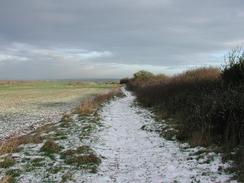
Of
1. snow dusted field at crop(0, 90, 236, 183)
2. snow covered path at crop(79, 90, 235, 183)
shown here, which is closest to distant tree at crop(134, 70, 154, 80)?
snow dusted field at crop(0, 90, 236, 183)

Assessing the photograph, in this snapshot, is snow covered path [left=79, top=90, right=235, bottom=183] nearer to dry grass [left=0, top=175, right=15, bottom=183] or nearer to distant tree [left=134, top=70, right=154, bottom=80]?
dry grass [left=0, top=175, right=15, bottom=183]

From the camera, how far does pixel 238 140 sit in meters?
10.5

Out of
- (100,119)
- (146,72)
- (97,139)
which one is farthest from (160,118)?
(146,72)

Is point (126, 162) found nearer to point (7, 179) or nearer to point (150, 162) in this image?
point (150, 162)

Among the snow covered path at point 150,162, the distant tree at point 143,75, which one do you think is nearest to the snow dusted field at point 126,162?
the snow covered path at point 150,162

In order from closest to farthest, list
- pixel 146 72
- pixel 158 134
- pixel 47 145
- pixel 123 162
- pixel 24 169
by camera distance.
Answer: pixel 24 169 → pixel 123 162 → pixel 47 145 → pixel 158 134 → pixel 146 72

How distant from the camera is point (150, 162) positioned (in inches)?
387

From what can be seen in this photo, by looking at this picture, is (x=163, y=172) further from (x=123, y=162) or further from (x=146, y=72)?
(x=146, y=72)

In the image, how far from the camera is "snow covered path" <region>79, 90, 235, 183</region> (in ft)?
27.6

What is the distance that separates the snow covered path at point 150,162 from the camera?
8.40 m

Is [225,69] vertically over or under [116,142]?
over

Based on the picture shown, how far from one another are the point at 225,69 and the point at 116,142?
710cm

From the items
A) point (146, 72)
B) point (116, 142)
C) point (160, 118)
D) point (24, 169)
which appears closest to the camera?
point (24, 169)

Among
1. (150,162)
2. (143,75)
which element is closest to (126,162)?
(150,162)
